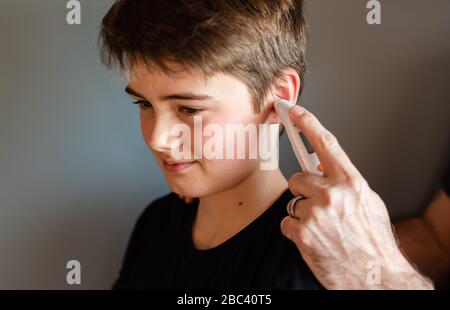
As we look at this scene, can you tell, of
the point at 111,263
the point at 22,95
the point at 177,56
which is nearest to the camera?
the point at 177,56

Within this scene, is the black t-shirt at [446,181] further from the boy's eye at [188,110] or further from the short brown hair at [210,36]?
the boy's eye at [188,110]

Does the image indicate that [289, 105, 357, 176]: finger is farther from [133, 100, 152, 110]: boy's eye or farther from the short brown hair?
[133, 100, 152, 110]: boy's eye

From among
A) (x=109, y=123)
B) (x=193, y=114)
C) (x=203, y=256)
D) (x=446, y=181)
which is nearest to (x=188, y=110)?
(x=193, y=114)

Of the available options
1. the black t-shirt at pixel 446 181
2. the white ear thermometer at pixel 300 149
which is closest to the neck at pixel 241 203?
the white ear thermometer at pixel 300 149

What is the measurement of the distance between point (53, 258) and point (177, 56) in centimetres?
60

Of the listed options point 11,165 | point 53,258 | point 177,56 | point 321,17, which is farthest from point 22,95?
point 321,17

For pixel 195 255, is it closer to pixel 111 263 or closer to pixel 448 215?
pixel 111 263

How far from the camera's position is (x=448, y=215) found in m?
0.87

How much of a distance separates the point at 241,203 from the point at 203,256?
0.11 m

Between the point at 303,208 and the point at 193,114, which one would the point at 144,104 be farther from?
the point at 303,208

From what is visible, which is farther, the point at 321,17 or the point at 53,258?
the point at 53,258

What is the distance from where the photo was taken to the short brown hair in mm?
657

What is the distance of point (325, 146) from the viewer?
0.66 m

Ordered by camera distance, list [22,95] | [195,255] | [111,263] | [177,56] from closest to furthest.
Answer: [177,56] < [195,255] < [22,95] < [111,263]
